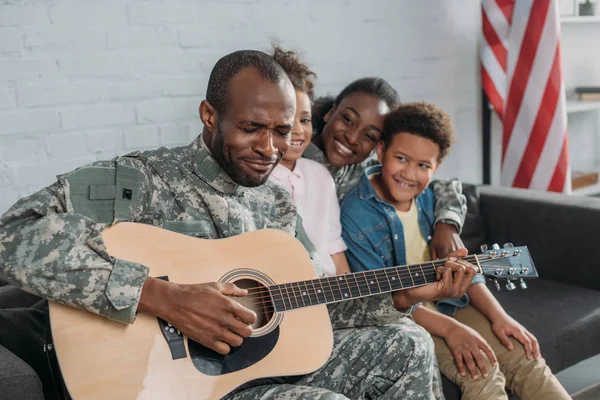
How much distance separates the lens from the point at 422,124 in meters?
2.33

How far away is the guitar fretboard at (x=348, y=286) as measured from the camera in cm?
174

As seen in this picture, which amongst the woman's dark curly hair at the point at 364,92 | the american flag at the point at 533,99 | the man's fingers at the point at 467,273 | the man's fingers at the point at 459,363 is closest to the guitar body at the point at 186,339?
the man's fingers at the point at 467,273

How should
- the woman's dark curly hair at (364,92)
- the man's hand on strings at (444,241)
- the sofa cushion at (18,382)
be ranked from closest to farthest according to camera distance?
the sofa cushion at (18,382), the man's hand on strings at (444,241), the woman's dark curly hair at (364,92)

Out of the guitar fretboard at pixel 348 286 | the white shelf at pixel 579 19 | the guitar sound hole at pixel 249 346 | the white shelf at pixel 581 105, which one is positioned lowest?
the guitar sound hole at pixel 249 346

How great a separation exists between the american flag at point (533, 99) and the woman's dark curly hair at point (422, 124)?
1312mm

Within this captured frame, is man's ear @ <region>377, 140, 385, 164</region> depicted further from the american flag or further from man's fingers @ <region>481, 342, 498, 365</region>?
the american flag

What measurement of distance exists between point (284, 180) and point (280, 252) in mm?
497

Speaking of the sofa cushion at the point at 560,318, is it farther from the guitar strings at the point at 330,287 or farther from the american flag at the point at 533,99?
the american flag at the point at 533,99

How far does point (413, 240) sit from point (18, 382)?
131cm

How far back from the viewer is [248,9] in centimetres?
291

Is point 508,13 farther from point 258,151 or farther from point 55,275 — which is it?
point 55,275

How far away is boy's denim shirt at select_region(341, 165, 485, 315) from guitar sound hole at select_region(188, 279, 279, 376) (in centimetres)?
61

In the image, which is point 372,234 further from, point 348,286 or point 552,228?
point 552,228

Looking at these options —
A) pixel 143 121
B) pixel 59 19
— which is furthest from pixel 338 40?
pixel 59 19
